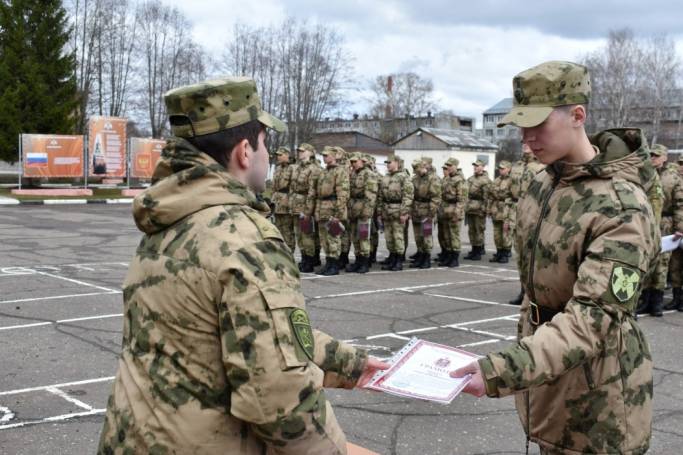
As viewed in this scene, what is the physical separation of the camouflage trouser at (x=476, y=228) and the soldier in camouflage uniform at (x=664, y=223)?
237 inches

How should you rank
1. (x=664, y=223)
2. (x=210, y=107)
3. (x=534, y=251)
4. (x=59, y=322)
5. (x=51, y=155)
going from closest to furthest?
(x=210, y=107), (x=534, y=251), (x=59, y=322), (x=664, y=223), (x=51, y=155)

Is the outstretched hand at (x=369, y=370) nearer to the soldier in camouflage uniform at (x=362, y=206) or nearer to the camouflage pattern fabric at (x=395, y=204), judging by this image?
the soldier in camouflage uniform at (x=362, y=206)

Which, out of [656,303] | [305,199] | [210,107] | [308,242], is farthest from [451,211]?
[210,107]

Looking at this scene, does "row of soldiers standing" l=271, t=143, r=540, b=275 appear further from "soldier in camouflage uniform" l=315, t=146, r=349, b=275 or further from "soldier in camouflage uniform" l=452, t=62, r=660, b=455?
"soldier in camouflage uniform" l=452, t=62, r=660, b=455

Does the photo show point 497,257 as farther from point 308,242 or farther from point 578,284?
point 578,284

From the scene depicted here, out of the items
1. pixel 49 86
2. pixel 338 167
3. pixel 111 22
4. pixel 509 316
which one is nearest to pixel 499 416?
pixel 509 316

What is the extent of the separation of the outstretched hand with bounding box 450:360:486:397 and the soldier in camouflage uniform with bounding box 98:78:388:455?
60 centimetres

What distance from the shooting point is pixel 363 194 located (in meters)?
13.9

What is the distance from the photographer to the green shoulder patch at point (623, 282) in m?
2.61

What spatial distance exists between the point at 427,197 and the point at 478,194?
2107mm

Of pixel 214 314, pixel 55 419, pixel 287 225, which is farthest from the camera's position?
pixel 287 225

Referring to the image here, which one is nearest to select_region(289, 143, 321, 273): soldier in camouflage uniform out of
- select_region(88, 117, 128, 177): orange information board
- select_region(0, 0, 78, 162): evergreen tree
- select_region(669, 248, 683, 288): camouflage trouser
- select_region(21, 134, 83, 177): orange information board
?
select_region(669, 248, 683, 288): camouflage trouser

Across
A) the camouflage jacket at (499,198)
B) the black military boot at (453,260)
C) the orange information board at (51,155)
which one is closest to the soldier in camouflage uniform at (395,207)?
the black military boot at (453,260)

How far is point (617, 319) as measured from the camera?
2643 mm
